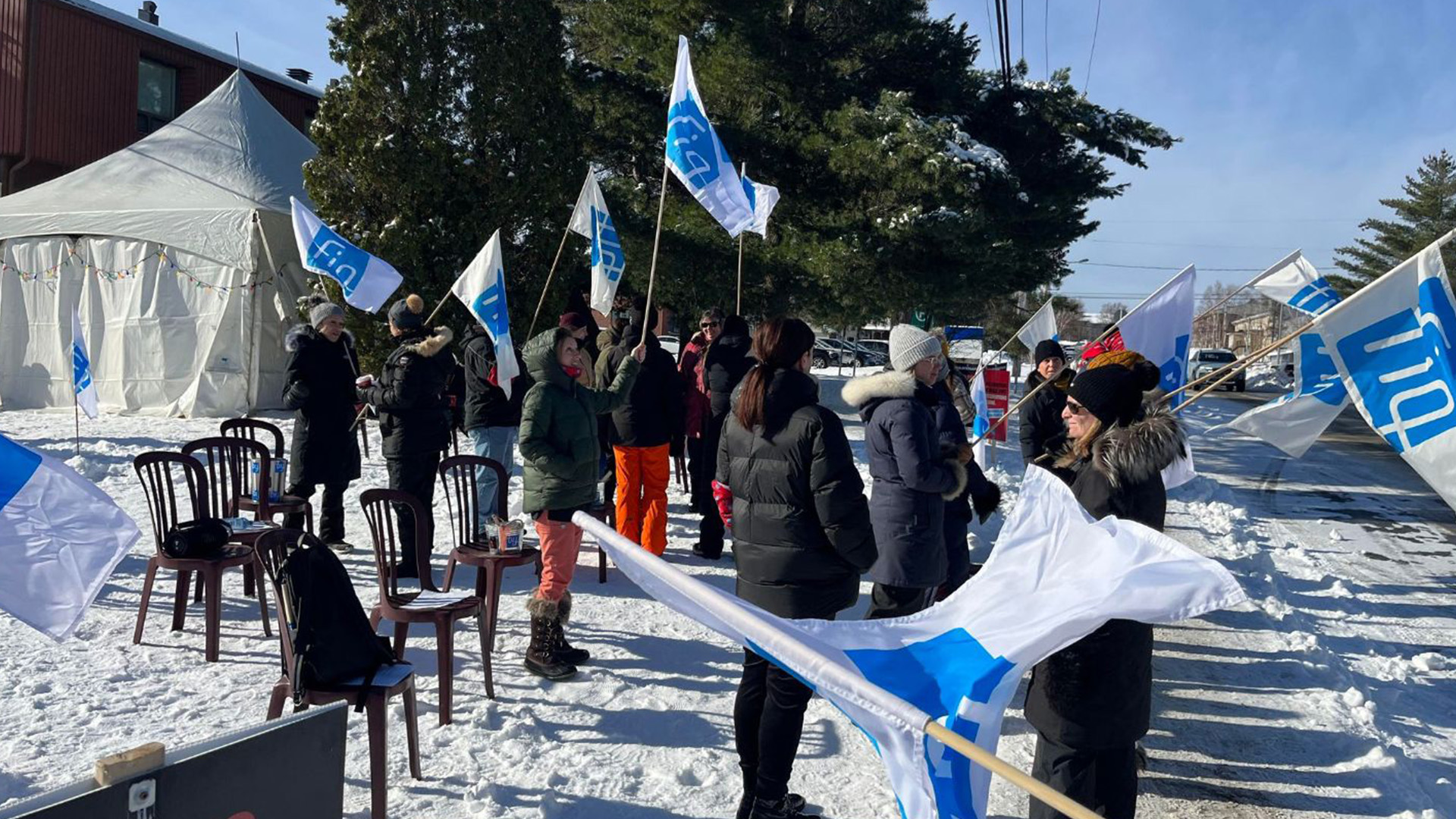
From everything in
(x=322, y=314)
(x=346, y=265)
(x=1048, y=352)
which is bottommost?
(x=1048, y=352)

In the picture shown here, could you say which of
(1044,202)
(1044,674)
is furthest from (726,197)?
(1044,202)

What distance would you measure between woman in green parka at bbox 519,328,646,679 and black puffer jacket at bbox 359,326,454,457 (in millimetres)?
1452

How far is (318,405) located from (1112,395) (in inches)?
215

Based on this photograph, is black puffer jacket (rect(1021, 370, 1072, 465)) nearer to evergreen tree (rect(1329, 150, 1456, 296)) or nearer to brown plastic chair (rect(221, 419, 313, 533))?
brown plastic chair (rect(221, 419, 313, 533))

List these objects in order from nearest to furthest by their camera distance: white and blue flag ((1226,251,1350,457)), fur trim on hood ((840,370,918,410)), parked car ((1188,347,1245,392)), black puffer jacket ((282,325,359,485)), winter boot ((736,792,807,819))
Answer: winter boot ((736,792,807,819)), fur trim on hood ((840,370,918,410)), white and blue flag ((1226,251,1350,457)), black puffer jacket ((282,325,359,485)), parked car ((1188,347,1245,392))

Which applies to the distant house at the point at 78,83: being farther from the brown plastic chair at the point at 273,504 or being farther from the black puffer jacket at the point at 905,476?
the black puffer jacket at the point at 905,476

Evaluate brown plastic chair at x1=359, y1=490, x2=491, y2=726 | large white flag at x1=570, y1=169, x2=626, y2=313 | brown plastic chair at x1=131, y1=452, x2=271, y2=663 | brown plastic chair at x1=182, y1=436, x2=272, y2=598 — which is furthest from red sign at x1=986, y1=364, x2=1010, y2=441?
brown plastic chair at x1=131, y1=452, x2=271, y2=663

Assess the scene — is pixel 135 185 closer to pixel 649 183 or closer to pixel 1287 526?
pixel 649 183

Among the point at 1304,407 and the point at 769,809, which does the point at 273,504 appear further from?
the point at 1304,407

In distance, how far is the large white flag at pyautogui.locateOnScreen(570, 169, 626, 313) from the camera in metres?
7.48

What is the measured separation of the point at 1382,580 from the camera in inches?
310

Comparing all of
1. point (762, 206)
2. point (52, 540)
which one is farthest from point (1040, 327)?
point (52, 540)

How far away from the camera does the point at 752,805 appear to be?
359cm

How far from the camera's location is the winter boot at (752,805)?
141 inches
